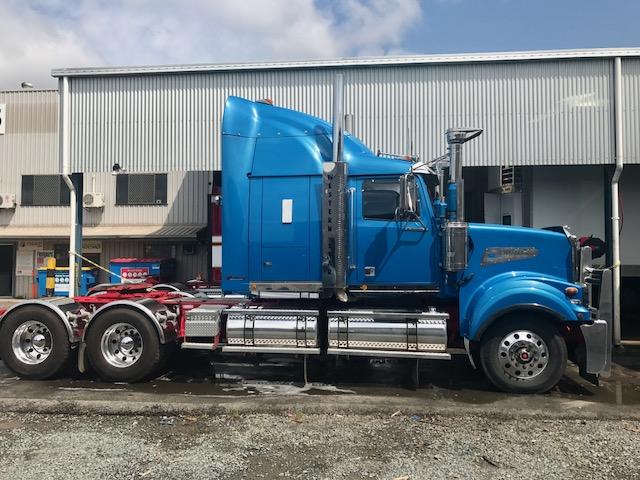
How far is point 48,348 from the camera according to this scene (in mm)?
6727

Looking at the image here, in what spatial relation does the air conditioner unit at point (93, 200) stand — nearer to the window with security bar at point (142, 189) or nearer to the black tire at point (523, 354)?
the window with security bar at point (142, 189)

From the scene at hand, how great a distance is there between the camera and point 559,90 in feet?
31.5

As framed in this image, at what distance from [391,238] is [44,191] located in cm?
1563

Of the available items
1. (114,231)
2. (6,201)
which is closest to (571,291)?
(114,231)

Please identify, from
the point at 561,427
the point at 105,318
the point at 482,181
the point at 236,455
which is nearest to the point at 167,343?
the point at 105,318

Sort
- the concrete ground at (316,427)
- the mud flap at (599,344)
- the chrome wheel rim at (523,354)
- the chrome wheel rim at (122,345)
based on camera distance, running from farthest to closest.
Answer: the chrome wheel rim at (122,345), the chrome wheel rim at (523,354), the mud flap at (599,344), the concrete ground at (316,427)

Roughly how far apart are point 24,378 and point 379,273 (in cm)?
506

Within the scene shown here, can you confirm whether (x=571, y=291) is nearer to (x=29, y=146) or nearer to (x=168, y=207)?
(x=168, y=207)

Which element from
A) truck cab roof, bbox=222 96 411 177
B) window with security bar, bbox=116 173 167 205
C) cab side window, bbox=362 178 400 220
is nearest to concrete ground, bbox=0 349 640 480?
cab side window, bbox=362 178 400 220

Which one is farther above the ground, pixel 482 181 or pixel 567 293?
pixel 482 181

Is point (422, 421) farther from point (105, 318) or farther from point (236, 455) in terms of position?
point (105, 318)

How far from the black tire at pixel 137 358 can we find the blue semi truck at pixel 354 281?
2cm

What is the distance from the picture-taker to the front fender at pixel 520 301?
19.0ft

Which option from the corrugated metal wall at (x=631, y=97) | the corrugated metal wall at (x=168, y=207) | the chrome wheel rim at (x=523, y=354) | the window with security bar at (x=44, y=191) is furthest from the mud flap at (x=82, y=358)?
the window with security bar at (x=44, y=191)
